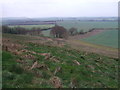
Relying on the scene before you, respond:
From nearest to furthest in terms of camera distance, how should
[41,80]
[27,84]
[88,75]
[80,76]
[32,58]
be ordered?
[27,84]
[41,80]
[80,76]
[88,75]
[32,58]

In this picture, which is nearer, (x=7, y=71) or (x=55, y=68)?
(x=7, y=71)

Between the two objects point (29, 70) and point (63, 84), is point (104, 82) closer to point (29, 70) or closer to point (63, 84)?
point (63, 84)

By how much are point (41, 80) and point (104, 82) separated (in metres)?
3.51

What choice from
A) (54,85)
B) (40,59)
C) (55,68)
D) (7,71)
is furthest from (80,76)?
(7,71)

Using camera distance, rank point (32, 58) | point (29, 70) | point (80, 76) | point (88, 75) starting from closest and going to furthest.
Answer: point (29, 70), point (80, 76), point (88, 75), point (32, 58)

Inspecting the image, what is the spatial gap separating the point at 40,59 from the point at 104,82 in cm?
399

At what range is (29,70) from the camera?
8578 millimetres

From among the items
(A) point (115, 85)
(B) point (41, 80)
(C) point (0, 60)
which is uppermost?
(C) point (0, 60)

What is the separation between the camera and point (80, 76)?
30.3 ft

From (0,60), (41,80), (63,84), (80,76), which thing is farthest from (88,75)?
(0,60)

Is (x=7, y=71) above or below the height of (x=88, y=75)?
above

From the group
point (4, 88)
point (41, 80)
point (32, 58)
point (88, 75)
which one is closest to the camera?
point (4, 88)

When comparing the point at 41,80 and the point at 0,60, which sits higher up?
the point at 0,60

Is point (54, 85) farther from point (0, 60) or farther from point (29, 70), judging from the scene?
point (0, 60)
